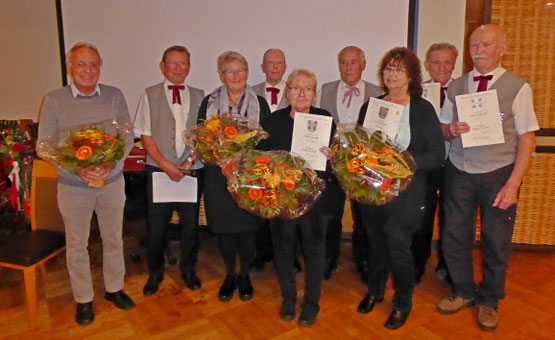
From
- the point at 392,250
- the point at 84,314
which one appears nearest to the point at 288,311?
the point at 392,250

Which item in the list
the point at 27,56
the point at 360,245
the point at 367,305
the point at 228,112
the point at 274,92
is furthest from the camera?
the point at 27,56

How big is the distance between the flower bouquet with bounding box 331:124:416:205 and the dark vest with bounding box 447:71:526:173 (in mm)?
524

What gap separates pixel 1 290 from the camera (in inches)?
122

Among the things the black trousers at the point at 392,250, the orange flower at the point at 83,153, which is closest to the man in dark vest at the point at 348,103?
the black trousers at the point at 392,250

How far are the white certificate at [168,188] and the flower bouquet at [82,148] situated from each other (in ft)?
1.58

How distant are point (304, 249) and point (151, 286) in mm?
1287

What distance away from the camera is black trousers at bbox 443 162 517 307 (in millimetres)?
2465

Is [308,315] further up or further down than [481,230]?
further down

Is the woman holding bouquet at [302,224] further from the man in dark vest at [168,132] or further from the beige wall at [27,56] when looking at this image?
the beige wall at [27,56]

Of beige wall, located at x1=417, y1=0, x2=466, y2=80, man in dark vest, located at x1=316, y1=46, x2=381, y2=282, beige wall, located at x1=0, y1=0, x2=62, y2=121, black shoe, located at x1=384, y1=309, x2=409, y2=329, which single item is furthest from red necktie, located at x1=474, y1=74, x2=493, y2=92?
beige wall, located at x1=0, y1=0, x2=62, y2=121

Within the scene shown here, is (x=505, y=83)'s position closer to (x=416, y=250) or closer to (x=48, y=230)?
(x=416, y=250)

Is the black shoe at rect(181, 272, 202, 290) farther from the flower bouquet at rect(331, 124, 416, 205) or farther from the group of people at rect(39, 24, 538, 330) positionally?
the flower bouquet at rect(331, 124, 416, 205)

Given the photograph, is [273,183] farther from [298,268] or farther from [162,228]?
[298,268]

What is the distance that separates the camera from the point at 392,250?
95.3 inches
